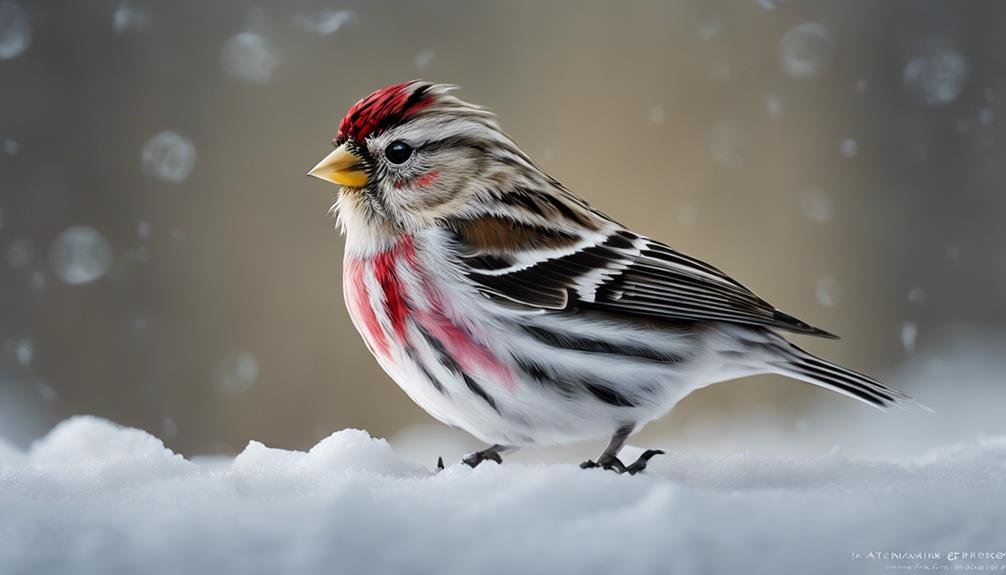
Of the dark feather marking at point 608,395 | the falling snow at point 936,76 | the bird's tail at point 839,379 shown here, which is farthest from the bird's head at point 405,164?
the falling snow at point 936,76

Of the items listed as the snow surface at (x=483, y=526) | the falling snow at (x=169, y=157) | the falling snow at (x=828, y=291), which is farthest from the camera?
the falling snow at (x=828, y=291)

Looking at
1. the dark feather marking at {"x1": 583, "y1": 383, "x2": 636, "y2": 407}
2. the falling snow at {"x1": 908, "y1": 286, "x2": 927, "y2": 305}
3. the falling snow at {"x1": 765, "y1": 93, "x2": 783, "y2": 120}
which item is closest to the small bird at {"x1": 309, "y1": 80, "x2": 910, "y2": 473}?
the dark feather marking at {"x1": 583, "y1": 383, "x2": 636, "y2": 407}

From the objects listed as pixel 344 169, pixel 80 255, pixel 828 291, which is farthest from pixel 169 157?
pixel 828 291

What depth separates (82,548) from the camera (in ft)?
2.14

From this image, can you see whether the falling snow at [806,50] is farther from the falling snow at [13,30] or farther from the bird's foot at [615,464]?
the falling snow at [13,30]

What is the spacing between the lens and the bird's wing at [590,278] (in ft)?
3.37

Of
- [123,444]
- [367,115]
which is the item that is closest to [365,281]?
[367,115]

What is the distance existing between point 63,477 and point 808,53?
1989 mm

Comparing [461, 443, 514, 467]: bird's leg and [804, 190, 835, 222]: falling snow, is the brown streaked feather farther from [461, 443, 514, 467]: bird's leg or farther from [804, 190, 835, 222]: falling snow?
[804, 190, 835, 222]: falling snow

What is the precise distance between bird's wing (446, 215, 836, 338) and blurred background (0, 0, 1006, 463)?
3.59 ft

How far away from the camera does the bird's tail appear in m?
1.05

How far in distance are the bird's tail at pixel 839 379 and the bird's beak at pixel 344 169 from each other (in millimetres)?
535

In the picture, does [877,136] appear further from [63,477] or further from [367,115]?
[63,477]

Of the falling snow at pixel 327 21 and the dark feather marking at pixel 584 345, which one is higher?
the falling snow at pixel 327 21
